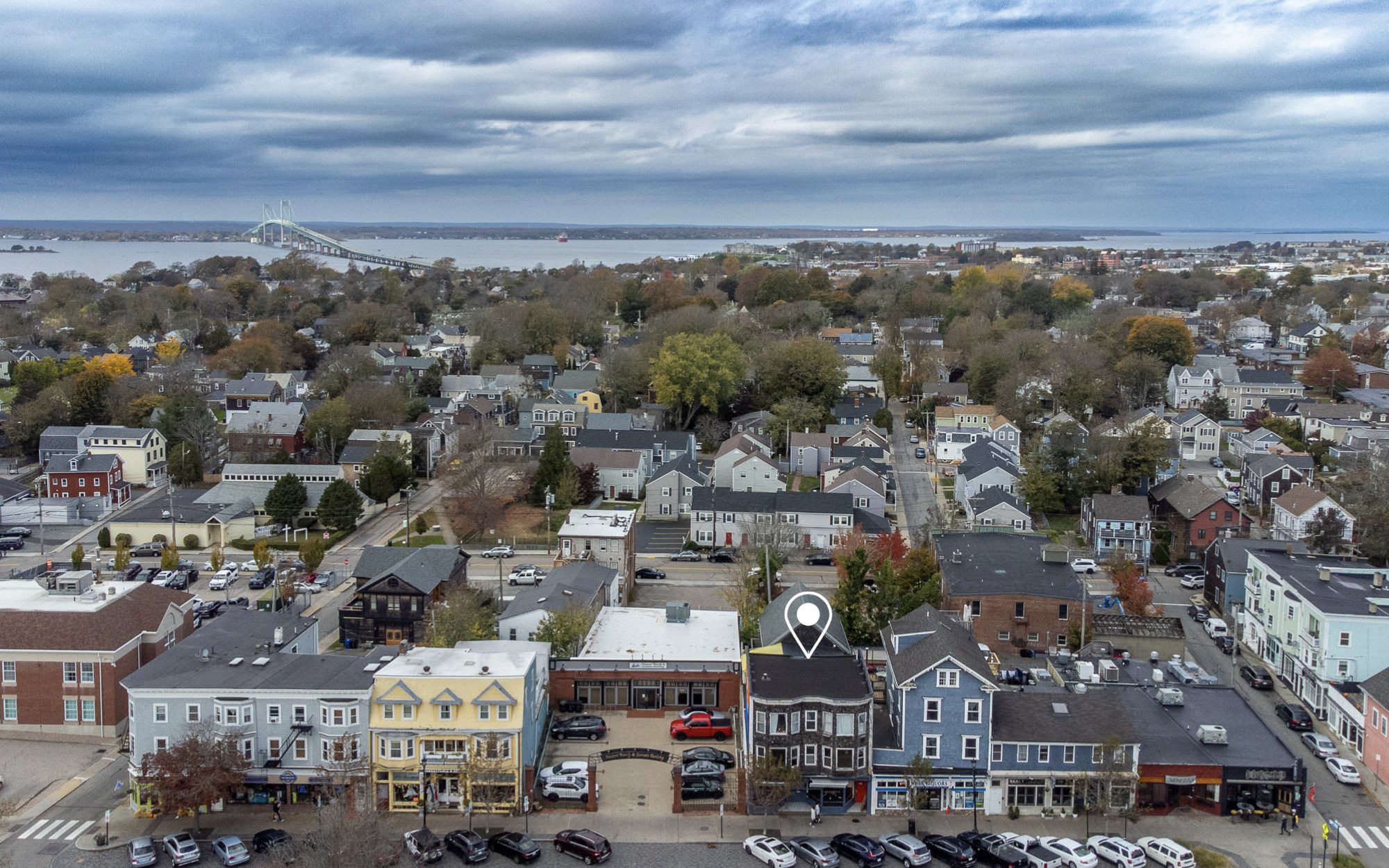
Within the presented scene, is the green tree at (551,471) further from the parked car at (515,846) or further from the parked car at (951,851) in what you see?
the parked car at (951,851)

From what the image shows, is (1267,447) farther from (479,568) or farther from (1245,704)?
(479,568)

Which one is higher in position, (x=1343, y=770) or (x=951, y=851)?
(x=1343, y=770)

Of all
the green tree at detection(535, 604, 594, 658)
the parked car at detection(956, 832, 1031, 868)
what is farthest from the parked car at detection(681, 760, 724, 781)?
the green tree at detection(535, 604, 594, 658)

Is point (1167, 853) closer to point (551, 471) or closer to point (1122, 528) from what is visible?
point (1122, 528)

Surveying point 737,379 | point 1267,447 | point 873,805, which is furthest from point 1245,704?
point 737,379

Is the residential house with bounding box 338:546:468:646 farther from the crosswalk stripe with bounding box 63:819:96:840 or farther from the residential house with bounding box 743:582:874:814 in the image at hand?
the residential house with bounding box 743:582:874:814

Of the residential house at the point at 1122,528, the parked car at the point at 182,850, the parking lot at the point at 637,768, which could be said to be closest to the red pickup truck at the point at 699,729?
the parking lot at the point at 637,768

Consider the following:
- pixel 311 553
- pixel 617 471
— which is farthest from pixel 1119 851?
pixel 617 471

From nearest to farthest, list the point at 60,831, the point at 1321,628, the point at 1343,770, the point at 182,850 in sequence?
the point at 182,850 < the point at 60,831 < the point at 1343,770 < the point at 1321,628
